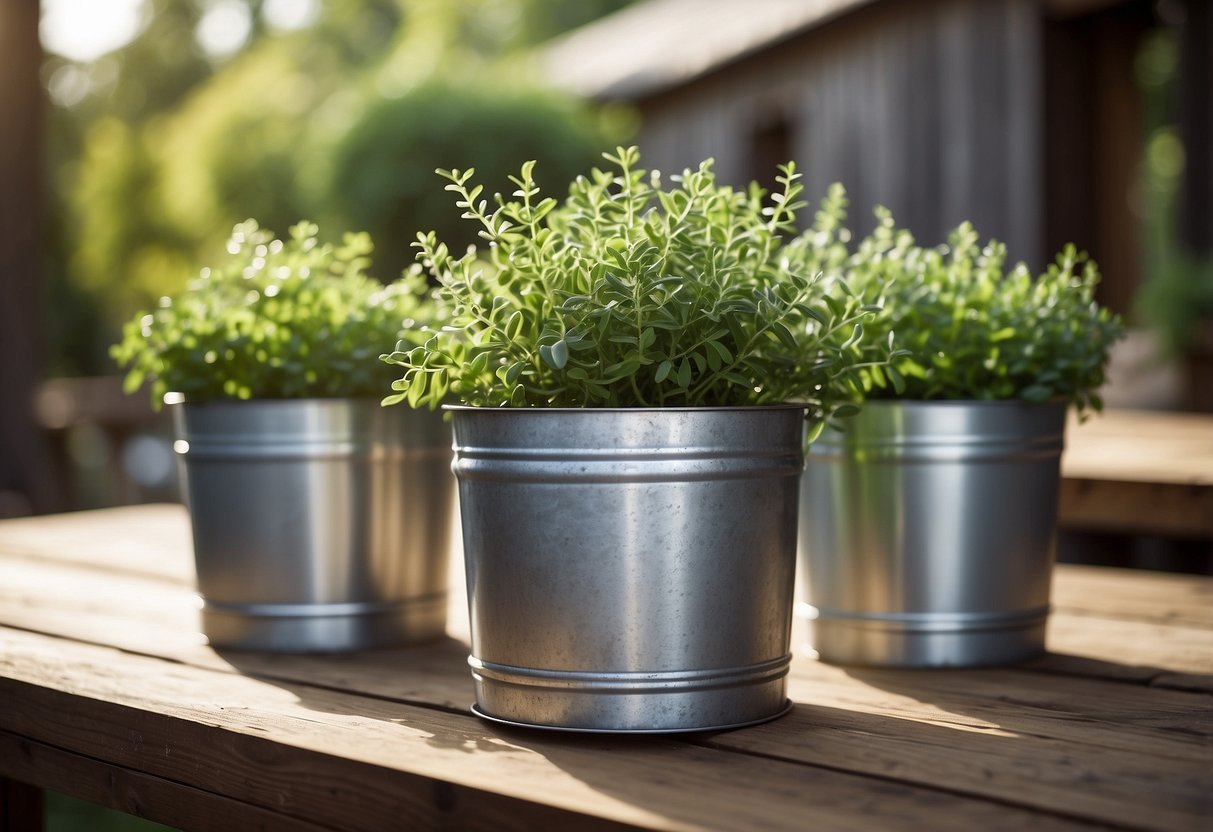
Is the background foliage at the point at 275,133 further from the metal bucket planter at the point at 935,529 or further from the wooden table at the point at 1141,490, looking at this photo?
the metal bucket planter at the point at 935,529

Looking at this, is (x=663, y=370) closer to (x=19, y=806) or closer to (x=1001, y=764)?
(x=1001, y=764)

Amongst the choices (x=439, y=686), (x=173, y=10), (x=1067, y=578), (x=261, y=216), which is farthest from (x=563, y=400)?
(x=173, y=10)

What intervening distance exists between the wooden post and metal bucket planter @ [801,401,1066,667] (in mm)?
4421

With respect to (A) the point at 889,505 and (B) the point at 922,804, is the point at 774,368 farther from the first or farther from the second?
(B) the point at 922,804

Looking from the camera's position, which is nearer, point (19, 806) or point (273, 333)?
point (273, 333)

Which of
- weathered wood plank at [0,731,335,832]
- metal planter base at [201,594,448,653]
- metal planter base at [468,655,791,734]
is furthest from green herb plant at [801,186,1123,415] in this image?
weathered wood plank at [0,731,335,832]

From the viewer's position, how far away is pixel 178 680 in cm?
147

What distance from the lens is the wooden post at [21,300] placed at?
5141 mm

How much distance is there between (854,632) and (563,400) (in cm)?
49

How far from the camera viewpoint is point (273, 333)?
162 centimetres

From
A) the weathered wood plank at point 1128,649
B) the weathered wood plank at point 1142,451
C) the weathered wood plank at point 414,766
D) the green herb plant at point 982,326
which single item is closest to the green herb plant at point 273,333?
the weathered wood plank at point 414,766

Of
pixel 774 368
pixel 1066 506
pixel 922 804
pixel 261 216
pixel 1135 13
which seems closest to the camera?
pixel 922 804

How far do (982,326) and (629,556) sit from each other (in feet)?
1.85

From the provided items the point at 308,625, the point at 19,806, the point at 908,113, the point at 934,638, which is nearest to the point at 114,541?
the point at 19,806
